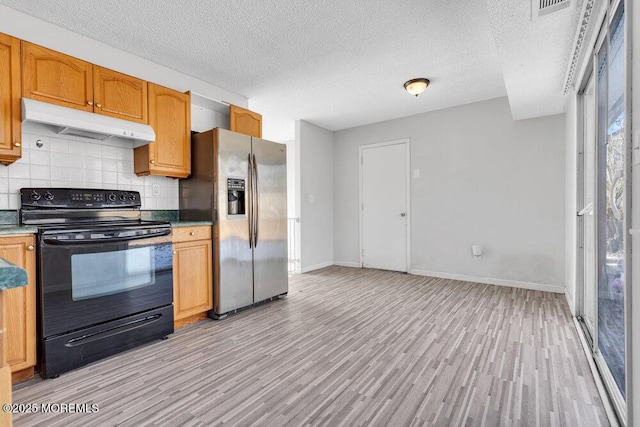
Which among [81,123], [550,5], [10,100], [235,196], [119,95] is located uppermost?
[550,5]

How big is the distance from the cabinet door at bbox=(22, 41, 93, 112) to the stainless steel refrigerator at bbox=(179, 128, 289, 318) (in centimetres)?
95

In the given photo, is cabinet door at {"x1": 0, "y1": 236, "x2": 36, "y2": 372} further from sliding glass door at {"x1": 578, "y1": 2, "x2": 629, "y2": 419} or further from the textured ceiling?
sliding glass door at {"x1": 578, "y1": 2, "x2": 629, "y2": 419}

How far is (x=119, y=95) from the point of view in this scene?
→ 8.63 ft

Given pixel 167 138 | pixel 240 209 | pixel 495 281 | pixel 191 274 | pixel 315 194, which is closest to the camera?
pixel 191 274

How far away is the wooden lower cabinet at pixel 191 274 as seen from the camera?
2713mm

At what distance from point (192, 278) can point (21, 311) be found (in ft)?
3.72

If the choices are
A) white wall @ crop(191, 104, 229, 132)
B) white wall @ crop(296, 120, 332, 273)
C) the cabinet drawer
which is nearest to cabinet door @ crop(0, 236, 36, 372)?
the cabinet drawer

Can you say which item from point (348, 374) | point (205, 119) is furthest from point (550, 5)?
point (205, 119)

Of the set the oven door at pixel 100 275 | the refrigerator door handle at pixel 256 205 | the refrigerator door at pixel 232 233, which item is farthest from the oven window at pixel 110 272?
the refrigerator door handle at pixel 256 205

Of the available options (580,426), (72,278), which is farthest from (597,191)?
(72,278)

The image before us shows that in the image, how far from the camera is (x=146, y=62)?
118 inches

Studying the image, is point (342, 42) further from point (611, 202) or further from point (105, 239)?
point (105, 239)

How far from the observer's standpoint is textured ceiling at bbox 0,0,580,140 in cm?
222

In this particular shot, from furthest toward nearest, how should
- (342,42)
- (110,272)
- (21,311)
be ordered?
1. (342,42)
2. (110,272)
3. (21,311)
